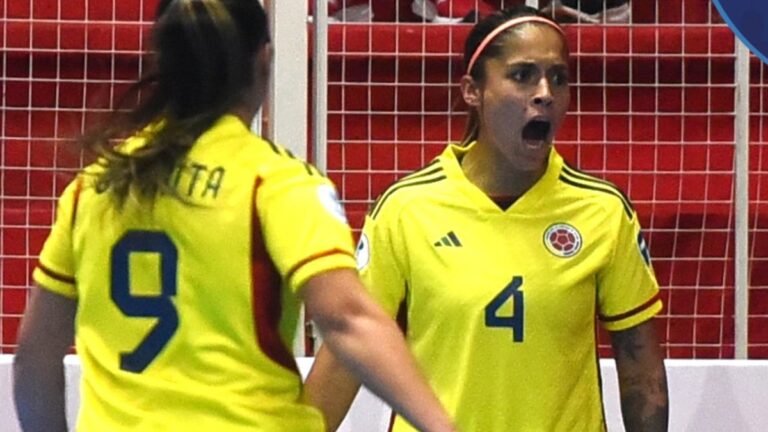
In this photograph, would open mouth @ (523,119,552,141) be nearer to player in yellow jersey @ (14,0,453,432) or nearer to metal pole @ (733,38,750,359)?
player in yellow jersey @ (14,0,453,432)

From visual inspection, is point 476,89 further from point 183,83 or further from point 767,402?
point 767,402

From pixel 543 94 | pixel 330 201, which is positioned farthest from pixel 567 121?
pixel 330 201

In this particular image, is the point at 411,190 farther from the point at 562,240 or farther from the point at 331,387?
the point at 331,387

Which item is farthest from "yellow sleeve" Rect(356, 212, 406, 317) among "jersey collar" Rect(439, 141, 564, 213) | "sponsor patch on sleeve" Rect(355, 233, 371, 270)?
"jersey collar" Rect(439, 141, 564, 213)

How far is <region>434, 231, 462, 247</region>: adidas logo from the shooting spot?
3.23 metres

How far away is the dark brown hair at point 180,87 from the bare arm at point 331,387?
2.48 feet

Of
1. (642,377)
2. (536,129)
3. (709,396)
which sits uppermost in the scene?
(536,129)

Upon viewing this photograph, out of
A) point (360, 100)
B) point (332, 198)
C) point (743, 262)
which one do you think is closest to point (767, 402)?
point (743, 262)

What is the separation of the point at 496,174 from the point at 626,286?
35 cm

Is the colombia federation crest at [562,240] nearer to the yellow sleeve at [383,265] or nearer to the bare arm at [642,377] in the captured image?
the bare arm at [642,377]

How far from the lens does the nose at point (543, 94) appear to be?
10.7 ft

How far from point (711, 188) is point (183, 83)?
3593 mm

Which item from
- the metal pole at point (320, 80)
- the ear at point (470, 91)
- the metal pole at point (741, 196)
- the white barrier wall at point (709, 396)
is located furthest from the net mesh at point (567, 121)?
the ear at point (470, 91)

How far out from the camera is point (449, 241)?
3.24 meters
